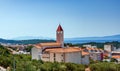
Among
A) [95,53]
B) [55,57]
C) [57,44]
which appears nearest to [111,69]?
[55,57]

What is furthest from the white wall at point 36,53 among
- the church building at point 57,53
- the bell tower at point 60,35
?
the bell tower at point 60,35

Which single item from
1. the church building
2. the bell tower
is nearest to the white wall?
the church building

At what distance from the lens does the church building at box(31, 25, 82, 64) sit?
37500 millimetres

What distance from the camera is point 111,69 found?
105ft

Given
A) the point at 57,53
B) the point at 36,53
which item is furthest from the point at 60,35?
the point at 57,53

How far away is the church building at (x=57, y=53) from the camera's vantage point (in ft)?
123

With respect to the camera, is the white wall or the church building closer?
the church building

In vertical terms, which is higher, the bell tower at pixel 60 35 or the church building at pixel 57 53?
the bell tower at pixel 60 35

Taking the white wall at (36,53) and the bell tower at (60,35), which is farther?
the bell tower at (60,35)

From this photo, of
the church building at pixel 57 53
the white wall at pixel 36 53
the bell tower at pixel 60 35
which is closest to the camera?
the church building at pixel 57 53

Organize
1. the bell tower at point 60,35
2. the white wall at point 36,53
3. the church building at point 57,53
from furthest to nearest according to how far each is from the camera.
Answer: the bell tower at point 60,35, the white wall at point 36,53, the church building at point 57,53

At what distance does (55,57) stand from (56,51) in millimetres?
876

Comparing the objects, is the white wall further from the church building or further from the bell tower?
the bell tower

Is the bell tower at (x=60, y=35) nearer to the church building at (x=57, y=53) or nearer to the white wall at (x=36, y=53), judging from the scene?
the church building at (x=57, y=53)
